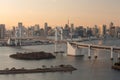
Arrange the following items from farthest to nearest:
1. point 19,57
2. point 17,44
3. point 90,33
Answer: point 90,33
point 17,44
point 19,57

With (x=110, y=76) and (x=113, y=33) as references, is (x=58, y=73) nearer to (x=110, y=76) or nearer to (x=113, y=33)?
(x=110, y=76)

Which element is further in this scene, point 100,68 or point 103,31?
point 103,31

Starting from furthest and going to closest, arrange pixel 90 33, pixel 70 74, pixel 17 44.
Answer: pixel 90 33
pixel 17 44
pixel 70 74

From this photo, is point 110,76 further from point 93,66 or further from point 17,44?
point 17,44

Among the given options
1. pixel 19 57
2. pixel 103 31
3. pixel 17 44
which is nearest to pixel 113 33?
pixel 103 31

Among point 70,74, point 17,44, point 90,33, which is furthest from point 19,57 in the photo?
point 90,33

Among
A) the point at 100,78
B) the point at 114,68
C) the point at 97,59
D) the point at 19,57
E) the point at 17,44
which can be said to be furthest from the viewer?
the point at 17,44

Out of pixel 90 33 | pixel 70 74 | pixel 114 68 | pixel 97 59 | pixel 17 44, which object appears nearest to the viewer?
pixel 70 74

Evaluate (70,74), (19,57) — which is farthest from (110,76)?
(19,57)

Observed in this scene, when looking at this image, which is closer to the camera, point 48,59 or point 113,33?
point 48,59
